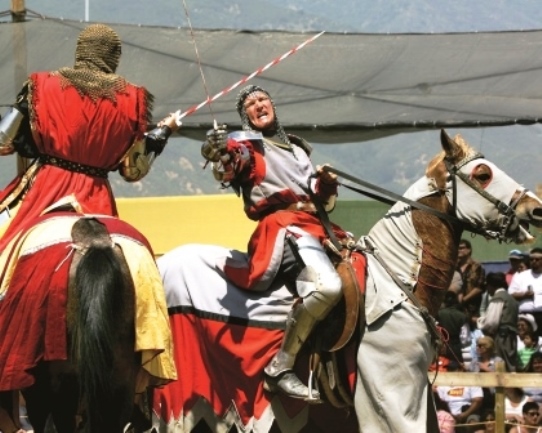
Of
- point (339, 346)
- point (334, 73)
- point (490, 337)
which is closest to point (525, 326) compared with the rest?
point (490, 337)

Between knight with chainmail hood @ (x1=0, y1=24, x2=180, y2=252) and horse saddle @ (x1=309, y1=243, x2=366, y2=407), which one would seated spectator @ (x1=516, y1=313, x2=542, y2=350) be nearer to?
horse saddle @ (x1=309, y1=243, x2=366, y2=407)

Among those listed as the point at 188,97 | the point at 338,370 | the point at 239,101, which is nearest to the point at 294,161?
the point at 239,101

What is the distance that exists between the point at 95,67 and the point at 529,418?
555 centimetres

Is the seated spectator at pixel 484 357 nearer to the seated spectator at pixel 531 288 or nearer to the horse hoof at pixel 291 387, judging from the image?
the seated spectator at pixel 531 288

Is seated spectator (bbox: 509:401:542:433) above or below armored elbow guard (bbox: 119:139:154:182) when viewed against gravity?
below

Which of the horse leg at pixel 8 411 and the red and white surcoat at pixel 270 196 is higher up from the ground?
the red and white surcoat at pixel 270 196

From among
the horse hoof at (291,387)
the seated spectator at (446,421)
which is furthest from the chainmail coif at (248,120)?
the seated spectator at (446,421)

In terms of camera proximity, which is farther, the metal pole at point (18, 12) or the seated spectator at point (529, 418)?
the metal pole at point (18, 12)

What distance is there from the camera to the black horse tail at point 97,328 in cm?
781

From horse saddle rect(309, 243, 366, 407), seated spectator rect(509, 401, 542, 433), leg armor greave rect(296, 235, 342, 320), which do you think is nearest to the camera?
leg armor greave rect(296, 235, 342, 320)

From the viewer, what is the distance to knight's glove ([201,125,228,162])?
9.00m

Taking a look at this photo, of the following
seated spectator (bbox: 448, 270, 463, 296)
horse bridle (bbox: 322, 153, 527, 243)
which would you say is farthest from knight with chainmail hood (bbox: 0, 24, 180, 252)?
seated spectator (bbox: 448, 270, 463, 296)

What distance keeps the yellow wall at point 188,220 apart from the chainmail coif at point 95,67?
602 centimetres

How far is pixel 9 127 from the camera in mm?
8594
